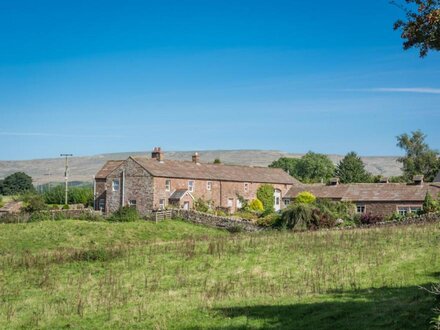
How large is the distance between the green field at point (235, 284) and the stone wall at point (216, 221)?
14.1 meters

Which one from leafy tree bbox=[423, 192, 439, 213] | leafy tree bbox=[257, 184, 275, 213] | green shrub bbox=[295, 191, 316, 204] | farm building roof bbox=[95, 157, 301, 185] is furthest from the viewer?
leafy tree bbox=[257, 184, 275, 213]

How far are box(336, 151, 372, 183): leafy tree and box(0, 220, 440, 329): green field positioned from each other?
2440 inches

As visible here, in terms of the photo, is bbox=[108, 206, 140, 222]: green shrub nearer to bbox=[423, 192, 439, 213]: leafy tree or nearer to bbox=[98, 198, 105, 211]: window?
bbox=[98, 198, 105, 211]: window

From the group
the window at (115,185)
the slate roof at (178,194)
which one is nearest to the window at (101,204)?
the window at (115,185)

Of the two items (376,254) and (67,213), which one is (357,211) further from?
(376,254)

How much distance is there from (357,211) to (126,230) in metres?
27.8

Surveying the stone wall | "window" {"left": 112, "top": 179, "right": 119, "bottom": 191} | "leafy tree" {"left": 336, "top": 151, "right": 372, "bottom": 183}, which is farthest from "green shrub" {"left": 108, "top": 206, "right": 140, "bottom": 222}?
"leafy tree" {"left": 336, "top": 151, "right": 372, "bottom": 183}

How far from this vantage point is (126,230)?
42219 millimetres

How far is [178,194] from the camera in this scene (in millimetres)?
58500

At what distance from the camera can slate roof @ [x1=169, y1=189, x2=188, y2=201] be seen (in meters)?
58.0

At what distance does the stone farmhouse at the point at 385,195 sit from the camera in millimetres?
56938

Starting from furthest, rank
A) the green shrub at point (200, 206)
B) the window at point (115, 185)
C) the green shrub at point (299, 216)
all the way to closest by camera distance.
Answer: the window at point (115, 185), the green shrub at point (200, 206), the green shrub at point (299, 216)

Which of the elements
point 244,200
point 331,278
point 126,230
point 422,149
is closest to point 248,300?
point 331,278

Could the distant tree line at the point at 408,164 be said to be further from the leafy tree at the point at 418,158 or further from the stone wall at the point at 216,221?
the stone wall at the point at 216,221
